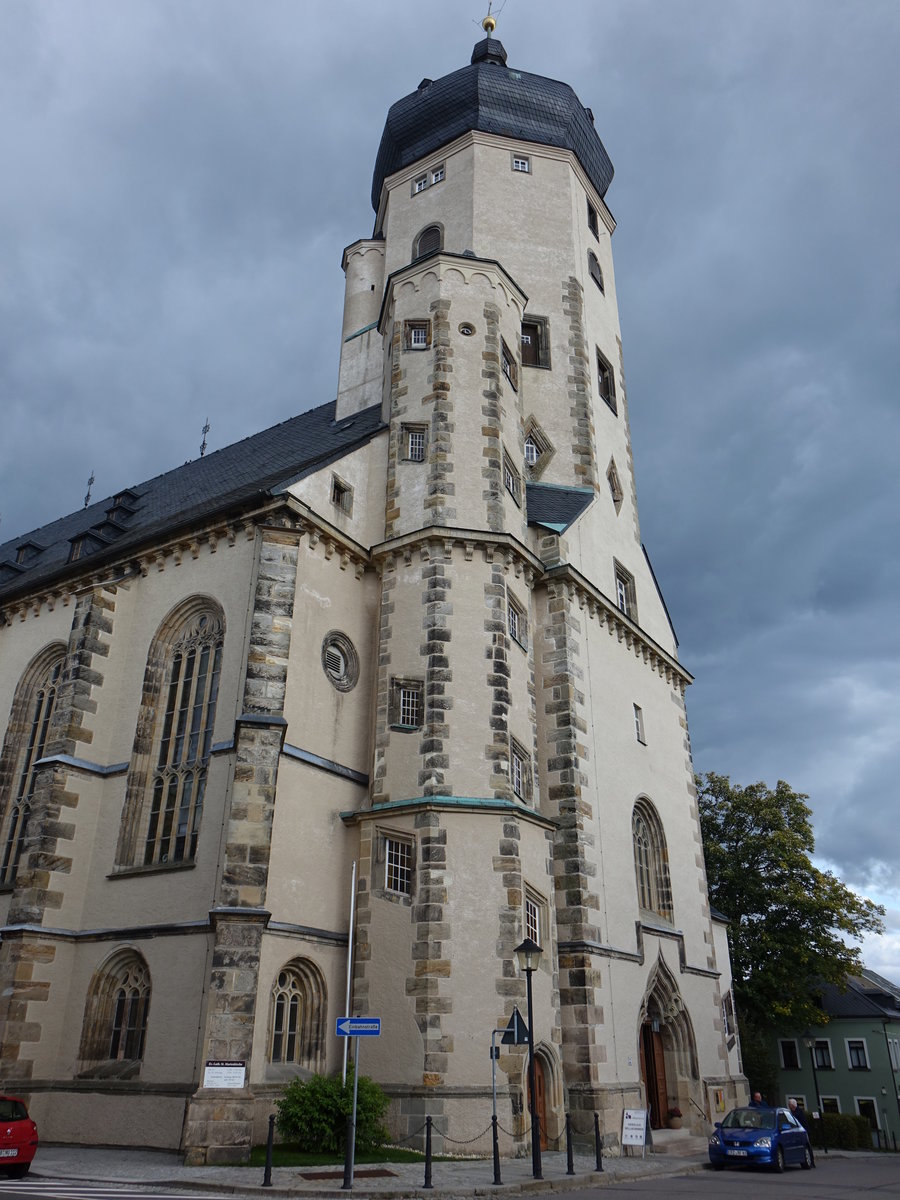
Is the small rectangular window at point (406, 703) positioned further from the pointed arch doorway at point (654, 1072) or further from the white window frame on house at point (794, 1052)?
the white window frame on house at point (794, 1052)

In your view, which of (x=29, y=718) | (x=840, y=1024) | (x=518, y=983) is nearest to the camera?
(x=518, y=983)

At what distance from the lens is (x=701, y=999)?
24.9m

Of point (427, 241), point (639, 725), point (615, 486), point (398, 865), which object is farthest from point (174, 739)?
point (427, 241)

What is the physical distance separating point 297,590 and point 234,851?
5.76 metres

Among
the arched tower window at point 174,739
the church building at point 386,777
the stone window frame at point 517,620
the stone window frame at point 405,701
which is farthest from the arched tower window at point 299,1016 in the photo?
the stone window frame at point 517,620

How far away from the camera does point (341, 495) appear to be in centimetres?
2205

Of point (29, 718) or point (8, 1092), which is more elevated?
point (29, 718)

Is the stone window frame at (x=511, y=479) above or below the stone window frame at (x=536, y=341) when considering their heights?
below

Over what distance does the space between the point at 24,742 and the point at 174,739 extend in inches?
235

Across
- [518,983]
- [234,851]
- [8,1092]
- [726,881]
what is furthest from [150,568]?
[726,881]

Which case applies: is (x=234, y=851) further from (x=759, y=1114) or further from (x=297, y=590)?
(x=759, y=1114)

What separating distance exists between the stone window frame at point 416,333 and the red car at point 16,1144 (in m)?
18.0

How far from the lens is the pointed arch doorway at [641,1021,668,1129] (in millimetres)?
22516

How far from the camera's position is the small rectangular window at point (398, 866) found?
719 inches
